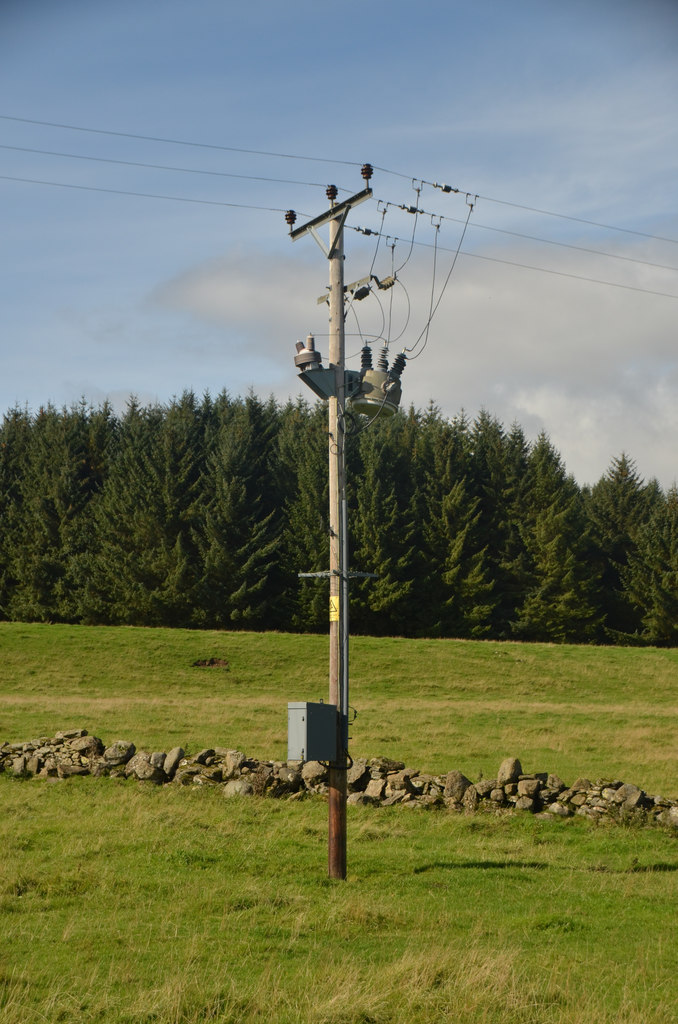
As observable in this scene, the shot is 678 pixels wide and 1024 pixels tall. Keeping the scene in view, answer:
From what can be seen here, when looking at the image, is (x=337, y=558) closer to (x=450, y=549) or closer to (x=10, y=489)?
(x=450, y=549)

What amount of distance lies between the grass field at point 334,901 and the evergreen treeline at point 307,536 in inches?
1466

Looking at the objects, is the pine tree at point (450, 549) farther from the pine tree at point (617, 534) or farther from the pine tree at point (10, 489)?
the pine tree at point (10, 489)

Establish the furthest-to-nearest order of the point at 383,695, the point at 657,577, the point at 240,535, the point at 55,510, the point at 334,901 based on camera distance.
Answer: the point at 55,510 → the point at 657,577 → the point at 240,535 → the point at 383,695 → the point at 334,901

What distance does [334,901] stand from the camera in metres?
11.3

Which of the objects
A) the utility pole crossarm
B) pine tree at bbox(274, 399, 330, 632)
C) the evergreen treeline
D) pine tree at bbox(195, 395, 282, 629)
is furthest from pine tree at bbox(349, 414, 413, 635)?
the utility pole crossarm

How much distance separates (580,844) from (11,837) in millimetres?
8695

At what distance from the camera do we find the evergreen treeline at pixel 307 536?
65438mm

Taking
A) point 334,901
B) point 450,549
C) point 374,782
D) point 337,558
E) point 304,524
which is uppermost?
point 304,524

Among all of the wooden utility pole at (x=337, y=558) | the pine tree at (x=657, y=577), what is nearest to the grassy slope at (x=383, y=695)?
the wooden utility pole at (x=337, y=558)

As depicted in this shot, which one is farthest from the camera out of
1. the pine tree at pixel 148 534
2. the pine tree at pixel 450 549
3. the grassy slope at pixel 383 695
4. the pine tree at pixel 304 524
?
the pine tree at pixel 450 549

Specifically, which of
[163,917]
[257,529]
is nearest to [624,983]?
[163,917]

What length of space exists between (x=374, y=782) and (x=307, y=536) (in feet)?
159

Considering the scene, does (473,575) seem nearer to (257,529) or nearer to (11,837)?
(257,529)

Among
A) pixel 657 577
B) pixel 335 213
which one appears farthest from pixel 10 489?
pixel 335 213
